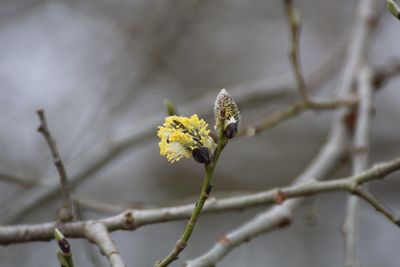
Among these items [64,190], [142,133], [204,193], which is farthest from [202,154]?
[142,133]

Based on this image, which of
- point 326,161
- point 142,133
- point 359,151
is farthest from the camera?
point 142,133

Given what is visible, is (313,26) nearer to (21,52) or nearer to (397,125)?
(397,125)

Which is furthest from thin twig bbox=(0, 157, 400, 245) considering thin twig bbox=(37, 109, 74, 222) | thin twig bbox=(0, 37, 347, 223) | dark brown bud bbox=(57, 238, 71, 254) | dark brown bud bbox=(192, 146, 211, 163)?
thin twig bbox=(0, 37, 347, 223)

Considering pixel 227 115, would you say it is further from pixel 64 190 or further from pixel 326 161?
pixel 326 161

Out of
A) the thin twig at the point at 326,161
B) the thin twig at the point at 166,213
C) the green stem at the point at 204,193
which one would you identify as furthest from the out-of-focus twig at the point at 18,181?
the green stem at the point at 204,193

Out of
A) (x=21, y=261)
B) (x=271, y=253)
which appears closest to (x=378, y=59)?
(x=271, y=253)

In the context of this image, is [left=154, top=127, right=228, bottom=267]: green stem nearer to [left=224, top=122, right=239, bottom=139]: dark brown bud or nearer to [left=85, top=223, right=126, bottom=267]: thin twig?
[left=224, top=122, right=239, bottom=139]: dark brown bud

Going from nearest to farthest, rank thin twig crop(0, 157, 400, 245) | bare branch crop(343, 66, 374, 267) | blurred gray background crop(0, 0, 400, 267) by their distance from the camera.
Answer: thin twig crop(0, 157, 400, 245) < bare branch crop(343, 66, 374, 267) < blurred gray background crop(0, 0, 400, 267)

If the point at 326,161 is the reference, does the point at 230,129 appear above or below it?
below

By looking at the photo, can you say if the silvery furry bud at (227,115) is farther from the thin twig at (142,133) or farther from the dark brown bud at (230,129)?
the thin twig at (142,133)
